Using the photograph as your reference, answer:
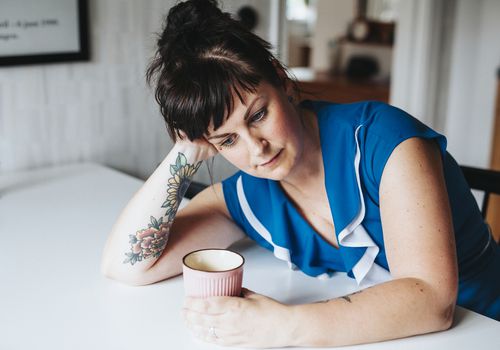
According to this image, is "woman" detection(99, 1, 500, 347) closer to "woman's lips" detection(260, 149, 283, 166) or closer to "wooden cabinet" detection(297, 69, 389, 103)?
"woman's lips" detection(260, 149, 283, 166)

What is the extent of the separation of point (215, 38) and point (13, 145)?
1043 mm

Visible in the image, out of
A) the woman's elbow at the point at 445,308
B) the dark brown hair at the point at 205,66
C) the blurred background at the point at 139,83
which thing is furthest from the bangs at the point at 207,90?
the blurred background at the point at 139,83

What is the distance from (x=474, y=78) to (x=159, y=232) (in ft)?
10.3

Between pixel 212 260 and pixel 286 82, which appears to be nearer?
pixel 212 260

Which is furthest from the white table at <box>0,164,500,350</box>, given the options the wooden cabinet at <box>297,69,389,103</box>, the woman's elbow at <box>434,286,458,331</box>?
the wooden cabinet at <box>297,69,389,103</box>

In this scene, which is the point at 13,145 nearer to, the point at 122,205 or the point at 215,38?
the point at 122,205

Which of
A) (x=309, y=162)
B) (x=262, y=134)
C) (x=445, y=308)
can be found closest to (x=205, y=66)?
(x=262, y=134)

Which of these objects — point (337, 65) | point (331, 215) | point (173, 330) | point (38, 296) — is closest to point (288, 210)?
point (331, 215)

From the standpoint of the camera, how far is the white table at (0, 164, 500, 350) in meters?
0.94

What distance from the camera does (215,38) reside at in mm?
1065

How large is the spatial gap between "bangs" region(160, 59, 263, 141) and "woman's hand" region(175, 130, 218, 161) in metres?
0.11

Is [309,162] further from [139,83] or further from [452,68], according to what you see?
[452,68]

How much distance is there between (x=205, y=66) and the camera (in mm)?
1044

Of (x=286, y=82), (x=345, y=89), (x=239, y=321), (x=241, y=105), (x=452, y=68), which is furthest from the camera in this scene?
(x=345, y=89)
